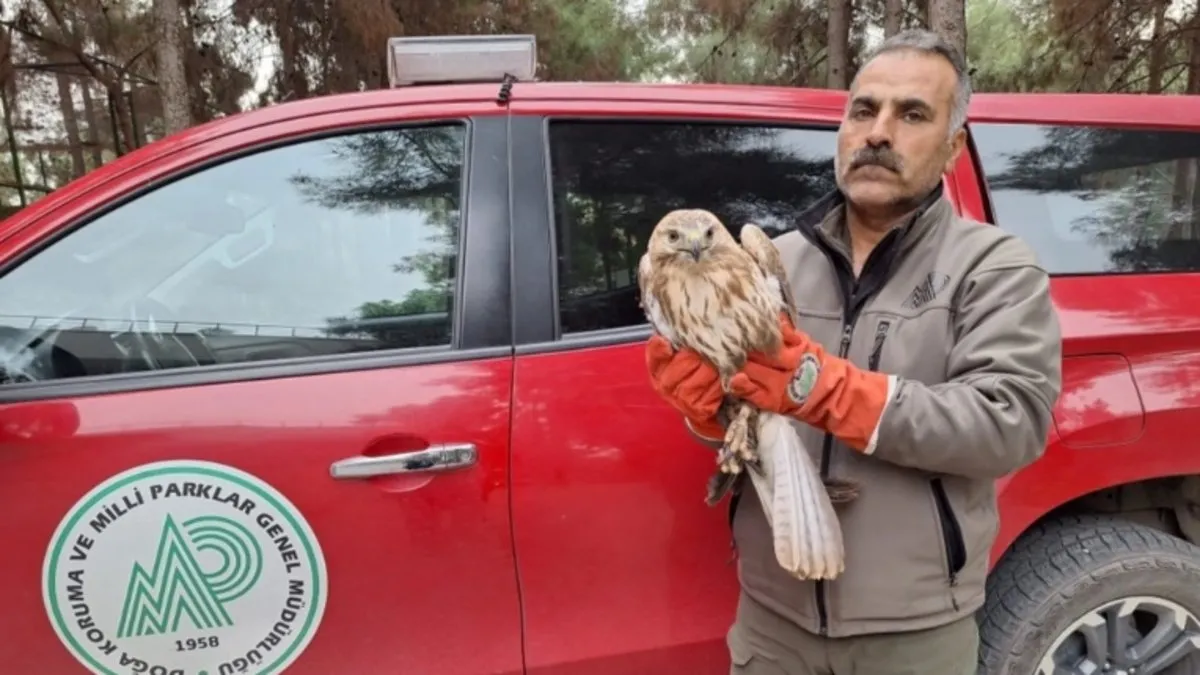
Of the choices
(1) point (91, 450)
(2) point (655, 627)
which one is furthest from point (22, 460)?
(2) point (655, 627)

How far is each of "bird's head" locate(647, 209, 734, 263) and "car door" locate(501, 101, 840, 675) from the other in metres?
0.52

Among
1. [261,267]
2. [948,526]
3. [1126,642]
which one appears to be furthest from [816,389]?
[1126,642]

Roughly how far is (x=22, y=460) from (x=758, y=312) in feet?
5.03

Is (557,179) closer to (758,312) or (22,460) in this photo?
(758,312)

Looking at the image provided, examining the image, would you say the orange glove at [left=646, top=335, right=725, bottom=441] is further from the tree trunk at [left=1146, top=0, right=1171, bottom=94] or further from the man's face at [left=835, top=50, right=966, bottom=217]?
the tree trunk at [left=1146, top=0, right=1171, bottom=94]

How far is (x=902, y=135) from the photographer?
1542 millimetres

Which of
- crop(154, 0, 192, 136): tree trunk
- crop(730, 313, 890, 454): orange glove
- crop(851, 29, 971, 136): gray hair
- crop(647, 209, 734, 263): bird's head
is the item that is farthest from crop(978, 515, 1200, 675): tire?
crop(154, 0, 192, 136): tree trunk

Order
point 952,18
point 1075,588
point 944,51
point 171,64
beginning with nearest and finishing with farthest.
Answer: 1. point 944,51
2. point 1075,588
3. point 952,18
4. point 171,64

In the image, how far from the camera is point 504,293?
196 centimetres

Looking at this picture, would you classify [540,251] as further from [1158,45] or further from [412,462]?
[1158,45]

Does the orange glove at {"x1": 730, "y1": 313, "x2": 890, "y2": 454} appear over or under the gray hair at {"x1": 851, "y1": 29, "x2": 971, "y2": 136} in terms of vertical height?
under

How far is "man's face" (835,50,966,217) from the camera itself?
1.54 m

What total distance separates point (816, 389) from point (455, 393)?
84 cm

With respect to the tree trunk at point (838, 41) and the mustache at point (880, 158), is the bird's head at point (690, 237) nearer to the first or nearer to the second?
the mustache at point (880, 158)
